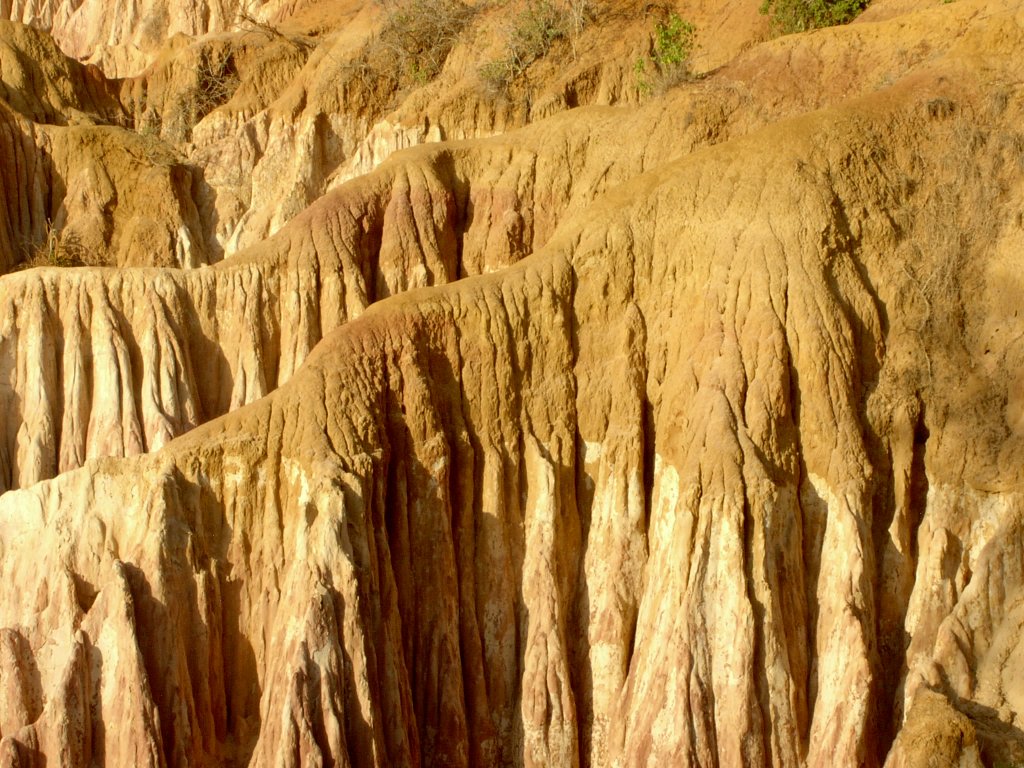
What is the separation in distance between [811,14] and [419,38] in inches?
362

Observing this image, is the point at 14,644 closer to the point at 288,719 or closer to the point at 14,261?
the point at 288,719

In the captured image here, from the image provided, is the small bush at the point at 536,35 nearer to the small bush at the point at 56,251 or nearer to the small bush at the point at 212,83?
the small bush at the point at 212,83

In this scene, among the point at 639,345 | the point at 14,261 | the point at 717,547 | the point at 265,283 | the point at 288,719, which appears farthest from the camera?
Result: the point at 14,261

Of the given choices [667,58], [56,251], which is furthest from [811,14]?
[56,251]

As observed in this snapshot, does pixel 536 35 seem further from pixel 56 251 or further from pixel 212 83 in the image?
pixel 56 251

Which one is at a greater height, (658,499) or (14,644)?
(658,499)

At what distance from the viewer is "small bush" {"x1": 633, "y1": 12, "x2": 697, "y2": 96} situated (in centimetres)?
3108

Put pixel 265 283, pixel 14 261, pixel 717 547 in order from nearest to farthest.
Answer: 1. pixel 717 547
2. pixel 265 283
3. pixel 14 261

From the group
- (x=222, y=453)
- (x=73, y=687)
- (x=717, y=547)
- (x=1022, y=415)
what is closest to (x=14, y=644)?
(x=73, y=687)

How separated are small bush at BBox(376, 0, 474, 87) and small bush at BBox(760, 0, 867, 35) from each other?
752 centimetres

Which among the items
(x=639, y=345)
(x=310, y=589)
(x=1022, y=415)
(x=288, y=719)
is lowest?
(x=288, y=719)

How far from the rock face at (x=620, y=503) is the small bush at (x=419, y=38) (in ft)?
39.4

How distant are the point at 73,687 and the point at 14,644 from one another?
A: 105 centimetres

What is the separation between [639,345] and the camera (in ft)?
84.7
